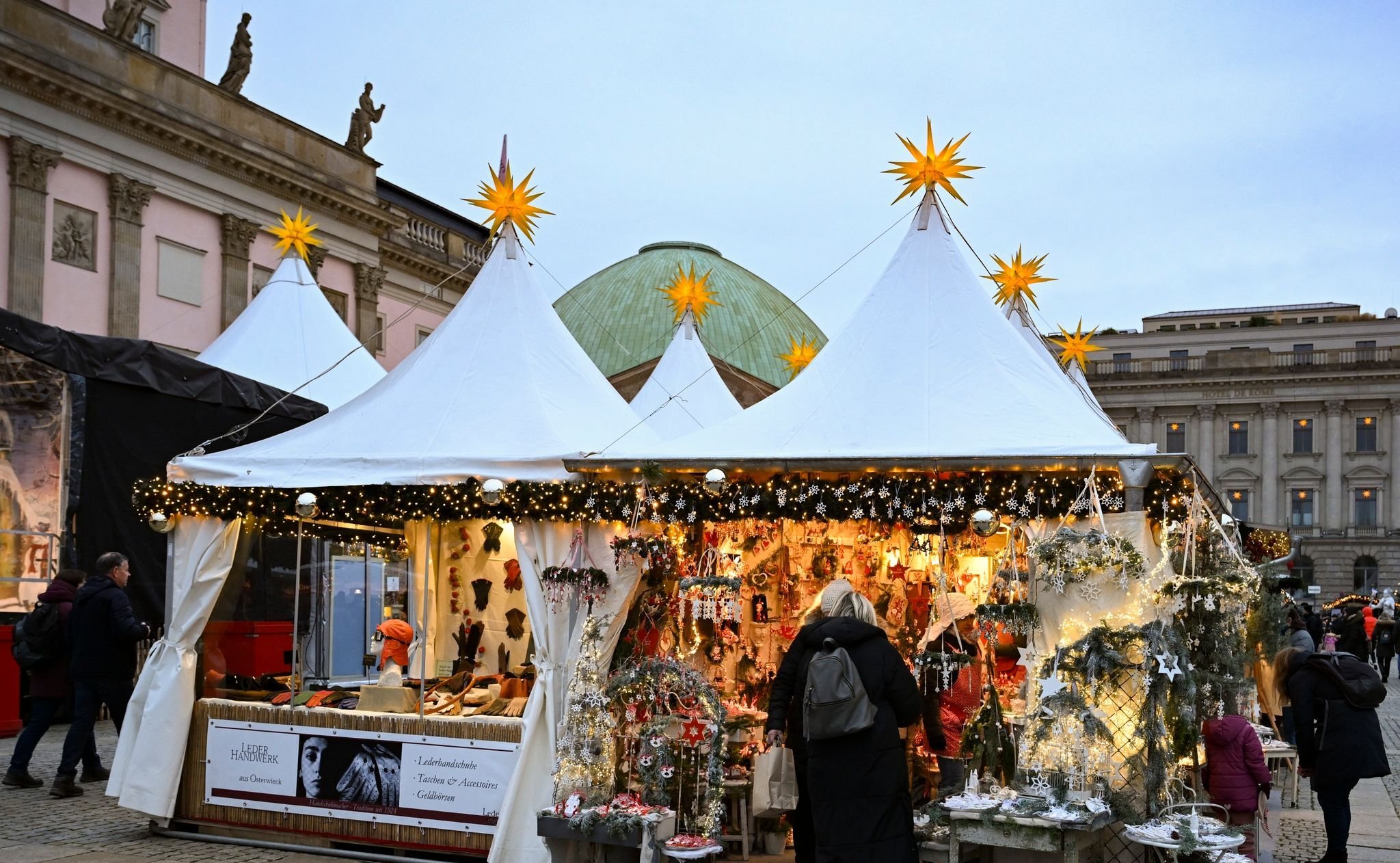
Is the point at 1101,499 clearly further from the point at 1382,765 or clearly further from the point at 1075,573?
the point at 1382,765

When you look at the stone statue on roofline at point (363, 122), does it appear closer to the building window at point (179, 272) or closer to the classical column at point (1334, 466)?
the building window at point (179, 272)

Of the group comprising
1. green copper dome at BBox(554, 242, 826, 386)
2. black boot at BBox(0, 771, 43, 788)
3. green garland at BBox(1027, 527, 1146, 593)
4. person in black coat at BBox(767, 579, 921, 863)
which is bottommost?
black boot at BBox(0, 771, 43, 788)

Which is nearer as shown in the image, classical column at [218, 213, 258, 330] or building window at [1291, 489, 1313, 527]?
classical column at [218, 213, 258, 330]

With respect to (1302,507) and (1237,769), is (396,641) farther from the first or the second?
(1302,507)

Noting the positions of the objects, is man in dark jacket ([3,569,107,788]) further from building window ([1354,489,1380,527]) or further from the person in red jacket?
building window ([1354,489,1380,527])

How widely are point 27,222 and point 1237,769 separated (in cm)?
2174

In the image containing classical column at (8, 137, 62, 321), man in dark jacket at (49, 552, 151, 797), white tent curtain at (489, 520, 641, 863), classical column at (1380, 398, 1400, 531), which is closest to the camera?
white tent curtain at (489, 520, 641, 863)

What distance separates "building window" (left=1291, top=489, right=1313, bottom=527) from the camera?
7081cm

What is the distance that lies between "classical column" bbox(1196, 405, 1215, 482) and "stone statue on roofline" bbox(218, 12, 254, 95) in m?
57.3

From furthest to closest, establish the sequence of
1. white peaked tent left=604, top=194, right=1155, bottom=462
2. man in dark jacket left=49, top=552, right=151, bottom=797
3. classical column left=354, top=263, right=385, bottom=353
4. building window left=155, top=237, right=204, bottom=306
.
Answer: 1. classical column left=354, top=263, right=385, bottom=353
2. building window left=155, top=237, right=204, bottom=306
3. man in dark jacket left=49, top=552, right=151, bottom=797
4. white peaked tent left=604, top=194, right=1155, bottom=462

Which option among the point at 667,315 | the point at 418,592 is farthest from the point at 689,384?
the point at 667,315

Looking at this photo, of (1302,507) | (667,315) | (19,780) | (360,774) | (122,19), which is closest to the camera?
(360,774)

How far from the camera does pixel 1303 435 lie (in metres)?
70.8

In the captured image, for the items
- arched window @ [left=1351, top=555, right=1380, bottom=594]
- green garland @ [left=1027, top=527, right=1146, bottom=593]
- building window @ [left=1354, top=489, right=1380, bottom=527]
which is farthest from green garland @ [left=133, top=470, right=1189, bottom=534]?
building window @ [left=1354, top=489, right=1380, bottom=527]
